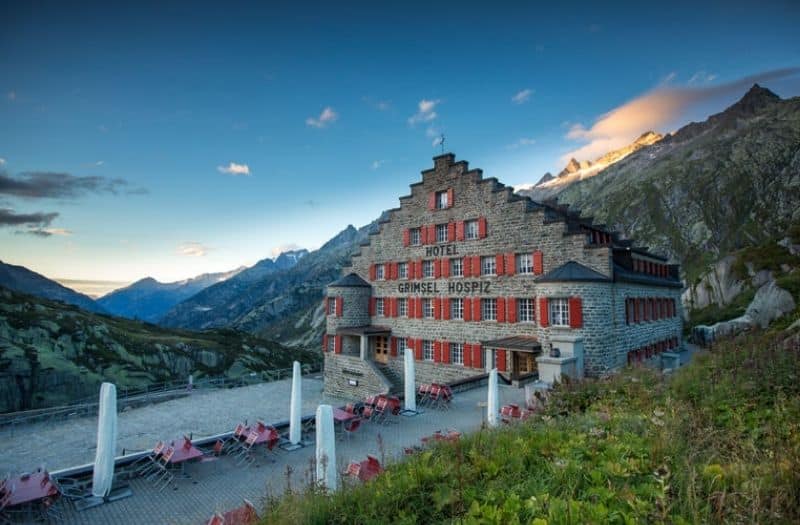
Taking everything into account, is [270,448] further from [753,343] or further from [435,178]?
[435,178]

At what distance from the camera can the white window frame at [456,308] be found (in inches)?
985

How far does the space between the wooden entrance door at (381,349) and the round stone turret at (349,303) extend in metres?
1.53

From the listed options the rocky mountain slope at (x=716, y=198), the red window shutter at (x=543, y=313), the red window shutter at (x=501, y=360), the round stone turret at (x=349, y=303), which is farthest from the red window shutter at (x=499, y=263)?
the rocky mountain slope at (x=716, y=198)

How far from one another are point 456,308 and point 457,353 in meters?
2.72

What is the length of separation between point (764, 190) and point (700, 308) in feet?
229

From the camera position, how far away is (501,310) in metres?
22.9

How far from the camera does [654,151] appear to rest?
178875mm

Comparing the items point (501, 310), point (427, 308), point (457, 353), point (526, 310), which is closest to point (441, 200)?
point (427, 308)

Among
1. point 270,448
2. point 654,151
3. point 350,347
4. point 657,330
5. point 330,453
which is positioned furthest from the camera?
point 654,151

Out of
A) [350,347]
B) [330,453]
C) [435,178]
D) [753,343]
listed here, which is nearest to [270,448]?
[330,453]

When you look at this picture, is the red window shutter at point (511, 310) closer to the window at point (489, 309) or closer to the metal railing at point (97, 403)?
the window at point (489, 309)

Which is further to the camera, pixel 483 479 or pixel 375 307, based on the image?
pixel 375 307

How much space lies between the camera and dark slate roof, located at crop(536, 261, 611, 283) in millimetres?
19031

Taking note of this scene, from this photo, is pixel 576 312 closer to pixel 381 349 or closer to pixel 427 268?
pixel 427 268
